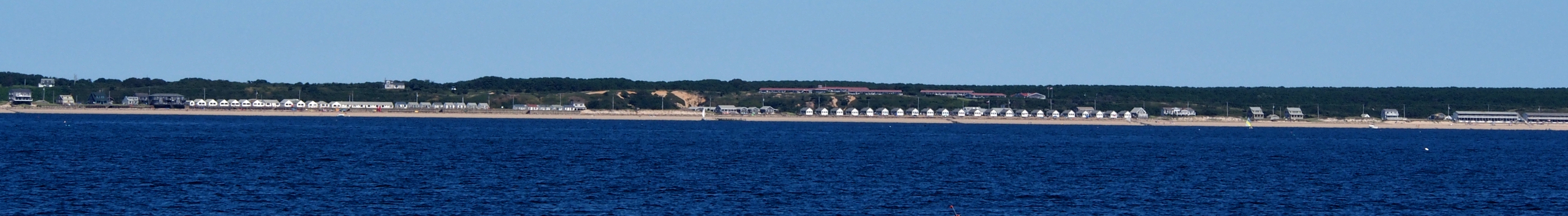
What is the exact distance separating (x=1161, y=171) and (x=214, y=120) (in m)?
76.2

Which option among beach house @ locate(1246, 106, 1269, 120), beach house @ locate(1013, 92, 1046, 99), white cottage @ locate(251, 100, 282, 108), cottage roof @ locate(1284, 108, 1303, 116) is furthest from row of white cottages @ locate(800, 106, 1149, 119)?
white cottage @ locate(251, 100, 282, 108)

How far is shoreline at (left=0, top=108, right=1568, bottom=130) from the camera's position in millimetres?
115625

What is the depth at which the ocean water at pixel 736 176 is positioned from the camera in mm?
26359

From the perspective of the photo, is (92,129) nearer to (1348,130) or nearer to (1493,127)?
(1348,130)

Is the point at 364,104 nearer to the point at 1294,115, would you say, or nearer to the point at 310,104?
the point at 310,104

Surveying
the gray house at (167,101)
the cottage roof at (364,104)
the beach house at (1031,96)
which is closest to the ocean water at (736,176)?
the gray house at (167,101)

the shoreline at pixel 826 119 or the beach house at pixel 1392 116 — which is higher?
the beach house at pixel 1392 116

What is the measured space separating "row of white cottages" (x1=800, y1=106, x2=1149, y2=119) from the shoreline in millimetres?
4759

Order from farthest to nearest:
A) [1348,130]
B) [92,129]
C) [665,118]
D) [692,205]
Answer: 1. [665,118]
2. [1348,130]
3. [92,129]
4. [692,205]

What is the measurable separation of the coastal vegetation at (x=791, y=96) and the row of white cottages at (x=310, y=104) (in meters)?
4.78

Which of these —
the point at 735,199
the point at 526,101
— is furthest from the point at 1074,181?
the point at 526,101

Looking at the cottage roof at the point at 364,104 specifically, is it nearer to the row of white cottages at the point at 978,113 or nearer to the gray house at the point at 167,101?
the gray house at the point at 167,101

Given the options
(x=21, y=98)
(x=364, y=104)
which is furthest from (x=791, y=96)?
(x=21, y=98)

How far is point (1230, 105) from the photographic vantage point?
147250mm
